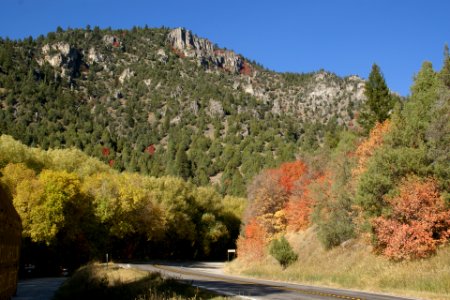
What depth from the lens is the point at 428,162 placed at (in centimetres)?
3434

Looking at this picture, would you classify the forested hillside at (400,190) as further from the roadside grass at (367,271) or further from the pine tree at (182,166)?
the pine tree at (182,166)

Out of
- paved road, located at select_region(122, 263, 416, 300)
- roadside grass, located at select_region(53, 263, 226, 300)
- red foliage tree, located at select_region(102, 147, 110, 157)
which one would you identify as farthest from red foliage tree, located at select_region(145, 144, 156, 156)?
paved road, located at select_region(122, 263, 416, 300)

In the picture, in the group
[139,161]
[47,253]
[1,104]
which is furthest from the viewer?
[1,104]

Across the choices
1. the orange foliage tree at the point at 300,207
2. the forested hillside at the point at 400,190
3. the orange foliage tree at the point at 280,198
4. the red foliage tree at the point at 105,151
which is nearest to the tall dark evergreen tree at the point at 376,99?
the forested hillside at the point at 400,190

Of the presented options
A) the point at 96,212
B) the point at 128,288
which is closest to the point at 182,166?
the point at 96,212

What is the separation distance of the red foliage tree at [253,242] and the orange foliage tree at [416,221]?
30.1 metres

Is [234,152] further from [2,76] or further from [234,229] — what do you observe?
[2,76]

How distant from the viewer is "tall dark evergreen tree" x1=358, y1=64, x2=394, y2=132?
2373 inches

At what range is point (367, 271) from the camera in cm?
3275

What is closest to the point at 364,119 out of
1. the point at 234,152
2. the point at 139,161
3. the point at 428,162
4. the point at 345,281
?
the point at 428,162

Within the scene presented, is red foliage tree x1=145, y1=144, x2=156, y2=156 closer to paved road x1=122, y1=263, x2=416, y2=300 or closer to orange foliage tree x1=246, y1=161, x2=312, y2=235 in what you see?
orange foliage tree x1=246, y1=161, x2=312, y2=235

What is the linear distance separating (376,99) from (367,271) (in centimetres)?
3349

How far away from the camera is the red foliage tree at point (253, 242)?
62078 mm

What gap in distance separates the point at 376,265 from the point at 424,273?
6024mm
